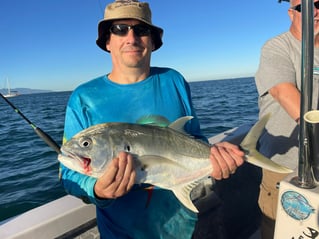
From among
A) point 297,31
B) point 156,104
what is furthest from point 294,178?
point 297,31

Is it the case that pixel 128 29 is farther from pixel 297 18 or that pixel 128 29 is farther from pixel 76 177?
pixel 297 18

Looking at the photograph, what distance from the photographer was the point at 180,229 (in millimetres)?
2180

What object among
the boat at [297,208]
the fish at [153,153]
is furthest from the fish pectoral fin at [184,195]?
the boat at [297,208]

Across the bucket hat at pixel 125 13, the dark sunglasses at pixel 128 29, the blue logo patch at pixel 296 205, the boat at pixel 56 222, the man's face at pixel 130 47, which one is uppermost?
the bucket hat at pixel 125 13

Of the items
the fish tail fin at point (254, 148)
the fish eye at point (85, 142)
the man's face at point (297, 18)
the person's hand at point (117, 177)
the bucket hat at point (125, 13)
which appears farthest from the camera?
the man's face at point (297, 18)

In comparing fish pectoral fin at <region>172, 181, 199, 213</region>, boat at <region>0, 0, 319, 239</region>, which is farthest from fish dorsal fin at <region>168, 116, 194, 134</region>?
boat at <region>0, 0, 319, 239</region>

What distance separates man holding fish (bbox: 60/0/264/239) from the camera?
1.96 metres

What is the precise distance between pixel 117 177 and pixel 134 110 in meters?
0.58

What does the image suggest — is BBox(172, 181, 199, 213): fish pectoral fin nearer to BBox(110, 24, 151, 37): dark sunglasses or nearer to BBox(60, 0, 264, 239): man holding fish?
BBox(60, 0, 264, 239): man holding fish

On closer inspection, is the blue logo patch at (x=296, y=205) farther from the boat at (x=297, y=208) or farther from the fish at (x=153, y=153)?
the fish at (x=153, y=153)

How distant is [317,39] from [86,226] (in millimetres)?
2622

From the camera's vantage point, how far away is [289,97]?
2.20 m

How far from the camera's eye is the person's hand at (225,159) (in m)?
1.90

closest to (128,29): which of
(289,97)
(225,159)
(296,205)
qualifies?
(225,159)
